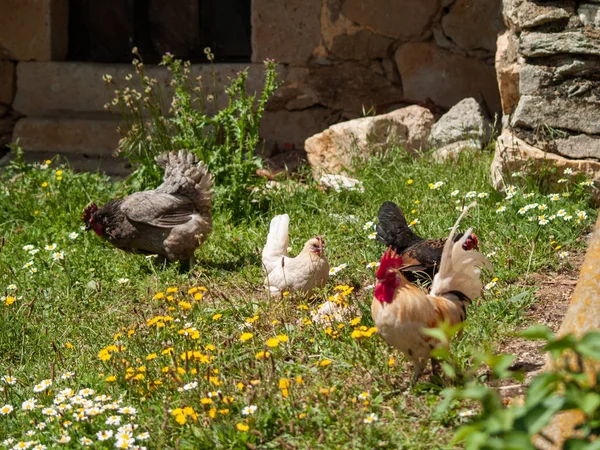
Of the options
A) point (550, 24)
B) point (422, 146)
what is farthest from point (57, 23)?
point (550, 24)

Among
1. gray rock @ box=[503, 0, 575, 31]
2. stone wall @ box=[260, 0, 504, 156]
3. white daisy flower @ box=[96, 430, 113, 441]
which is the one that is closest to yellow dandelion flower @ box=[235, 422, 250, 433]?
white daisy flower @ box=[96, 430, 113, 441]

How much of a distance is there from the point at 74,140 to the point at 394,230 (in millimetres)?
4801

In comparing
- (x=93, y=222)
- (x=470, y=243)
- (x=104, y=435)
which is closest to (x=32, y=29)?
(x=93, y=222)

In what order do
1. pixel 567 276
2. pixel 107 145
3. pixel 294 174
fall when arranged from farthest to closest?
pixel 107 145 < pixel 294 174 < pixel 567 276

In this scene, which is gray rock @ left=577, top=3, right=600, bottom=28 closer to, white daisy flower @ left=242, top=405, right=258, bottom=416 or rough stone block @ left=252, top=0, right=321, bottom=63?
rough stone block @ left=252, top=0, right=321, bottom=63

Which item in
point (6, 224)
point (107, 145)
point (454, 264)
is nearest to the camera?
point (454, 264)

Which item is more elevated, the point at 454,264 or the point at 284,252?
the point at 454,264

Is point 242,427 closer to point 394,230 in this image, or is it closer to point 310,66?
point 394,230

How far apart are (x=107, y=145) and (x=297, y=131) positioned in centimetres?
196

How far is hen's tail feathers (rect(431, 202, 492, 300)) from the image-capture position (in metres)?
3.79

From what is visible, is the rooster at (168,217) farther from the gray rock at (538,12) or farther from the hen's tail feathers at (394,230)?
the gray rock at (538,12)

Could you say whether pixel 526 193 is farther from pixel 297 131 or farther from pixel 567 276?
pixel 297 131

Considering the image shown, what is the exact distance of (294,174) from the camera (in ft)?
24.5

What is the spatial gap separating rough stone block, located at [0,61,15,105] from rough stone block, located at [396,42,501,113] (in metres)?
4.15
